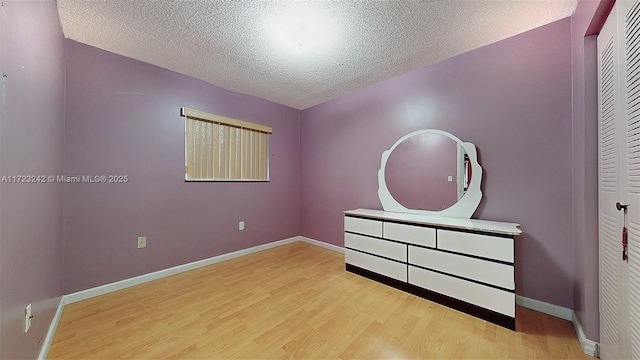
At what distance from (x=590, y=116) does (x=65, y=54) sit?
4051 millimetres

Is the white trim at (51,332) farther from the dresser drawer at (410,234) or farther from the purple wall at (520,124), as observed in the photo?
the purple wall at (520,124)

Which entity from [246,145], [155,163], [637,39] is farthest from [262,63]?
[637,39]

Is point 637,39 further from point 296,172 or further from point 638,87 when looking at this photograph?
point 296,172

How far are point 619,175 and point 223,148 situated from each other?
3477 millimetres

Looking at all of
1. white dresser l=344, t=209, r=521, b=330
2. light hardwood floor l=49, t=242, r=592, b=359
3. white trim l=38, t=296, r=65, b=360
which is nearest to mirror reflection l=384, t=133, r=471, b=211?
white dresser l=344, t=209, r=521, b=330

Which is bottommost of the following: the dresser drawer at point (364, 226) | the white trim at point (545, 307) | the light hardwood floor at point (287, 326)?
the light hardwood floor at point (287, 326)

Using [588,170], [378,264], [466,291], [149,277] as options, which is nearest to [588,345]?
[466,291]

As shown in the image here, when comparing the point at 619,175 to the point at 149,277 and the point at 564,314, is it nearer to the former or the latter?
the point at 564,314

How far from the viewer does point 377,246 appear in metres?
2.43

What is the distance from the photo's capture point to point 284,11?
5.49 ft

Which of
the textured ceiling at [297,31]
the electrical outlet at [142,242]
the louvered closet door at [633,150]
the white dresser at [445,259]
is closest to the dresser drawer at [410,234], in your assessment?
the white dresser at [445,259]

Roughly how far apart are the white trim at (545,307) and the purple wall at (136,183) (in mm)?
3125

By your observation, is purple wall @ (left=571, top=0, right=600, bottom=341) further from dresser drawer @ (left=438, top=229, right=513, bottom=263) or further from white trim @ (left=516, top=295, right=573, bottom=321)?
dresser drawer @ (left=438, top=229, right=513, bottom=263)

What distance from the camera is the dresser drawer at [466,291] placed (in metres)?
1.63
